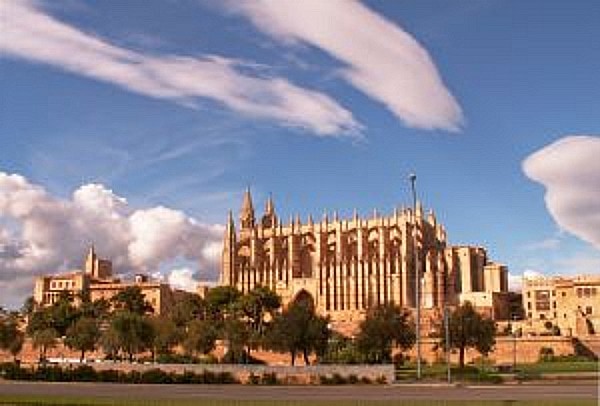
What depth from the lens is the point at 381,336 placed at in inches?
2253

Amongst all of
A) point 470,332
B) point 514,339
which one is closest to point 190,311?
point 514,339

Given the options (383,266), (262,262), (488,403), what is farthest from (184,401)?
(262,262)

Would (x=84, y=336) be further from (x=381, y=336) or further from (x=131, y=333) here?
(x=381, y=336)

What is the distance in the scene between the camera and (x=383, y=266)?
115875 mm

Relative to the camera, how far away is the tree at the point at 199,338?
216 ft

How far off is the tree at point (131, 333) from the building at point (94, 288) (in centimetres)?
5836

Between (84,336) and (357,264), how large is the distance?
5488 centimetres

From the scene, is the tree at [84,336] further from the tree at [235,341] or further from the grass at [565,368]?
the grass at [565,368]

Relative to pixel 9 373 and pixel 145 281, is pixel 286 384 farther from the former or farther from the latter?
pixel 145 281

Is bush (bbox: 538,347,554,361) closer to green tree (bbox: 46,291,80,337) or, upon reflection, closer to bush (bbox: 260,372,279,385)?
bush (bbox: 260,372,279,385)

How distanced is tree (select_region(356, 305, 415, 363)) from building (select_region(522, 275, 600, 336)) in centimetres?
3609

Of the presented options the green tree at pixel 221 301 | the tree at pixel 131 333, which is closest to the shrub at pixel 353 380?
the tree at pixel 131 333

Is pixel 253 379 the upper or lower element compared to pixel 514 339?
lower

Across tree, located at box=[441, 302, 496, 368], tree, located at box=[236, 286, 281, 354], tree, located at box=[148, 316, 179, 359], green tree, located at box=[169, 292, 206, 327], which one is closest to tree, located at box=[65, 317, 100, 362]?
tree, located at box=[148, 316, 179, 359]
